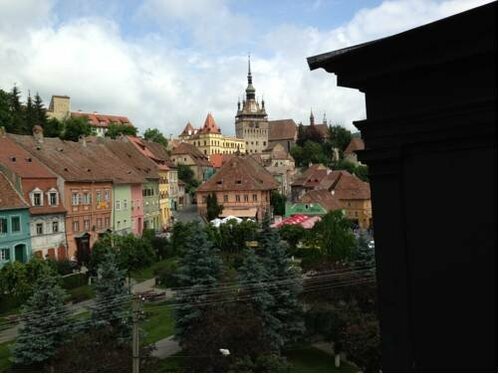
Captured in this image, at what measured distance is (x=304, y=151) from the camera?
142125 millimetres

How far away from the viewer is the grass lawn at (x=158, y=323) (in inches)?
1008

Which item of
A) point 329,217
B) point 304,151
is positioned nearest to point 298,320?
point 329,217

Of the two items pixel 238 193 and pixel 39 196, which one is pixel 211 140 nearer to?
pixel 238 193

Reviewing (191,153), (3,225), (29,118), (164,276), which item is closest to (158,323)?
(164,276)

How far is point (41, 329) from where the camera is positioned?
68.2 feet

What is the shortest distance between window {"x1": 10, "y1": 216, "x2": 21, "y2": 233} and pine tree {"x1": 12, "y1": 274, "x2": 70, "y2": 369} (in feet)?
57.4

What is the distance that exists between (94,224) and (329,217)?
19.7 m

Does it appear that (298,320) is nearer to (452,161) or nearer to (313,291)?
(313,291)

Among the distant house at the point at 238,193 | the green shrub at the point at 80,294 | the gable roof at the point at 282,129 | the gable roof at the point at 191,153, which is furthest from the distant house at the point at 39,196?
the gable roof at the point at 282,129

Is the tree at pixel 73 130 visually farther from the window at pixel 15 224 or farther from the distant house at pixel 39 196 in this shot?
the window at pixel 15 224

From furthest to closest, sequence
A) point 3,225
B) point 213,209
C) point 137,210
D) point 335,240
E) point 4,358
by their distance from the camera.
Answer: point 213,209 → point 137,210 → point 3,225 → point 335,240 → point 4,358

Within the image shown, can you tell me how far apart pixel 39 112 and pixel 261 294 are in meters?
67.3

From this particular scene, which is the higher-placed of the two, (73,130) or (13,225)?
(73,130)

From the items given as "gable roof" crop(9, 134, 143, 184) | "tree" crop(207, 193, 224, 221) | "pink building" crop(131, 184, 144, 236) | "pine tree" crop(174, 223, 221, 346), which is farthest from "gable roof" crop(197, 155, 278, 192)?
"pine tree" crop(174, 223, 221, 346)
